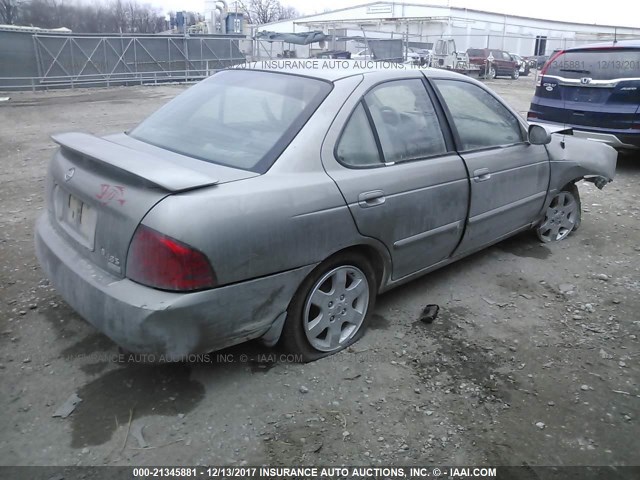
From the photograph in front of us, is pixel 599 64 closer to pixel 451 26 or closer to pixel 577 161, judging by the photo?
pixel 577 161

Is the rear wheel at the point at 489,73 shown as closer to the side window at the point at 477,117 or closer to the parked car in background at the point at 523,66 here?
the parked car in background at the point at 523,66

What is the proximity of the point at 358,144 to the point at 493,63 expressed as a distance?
29.5 metres

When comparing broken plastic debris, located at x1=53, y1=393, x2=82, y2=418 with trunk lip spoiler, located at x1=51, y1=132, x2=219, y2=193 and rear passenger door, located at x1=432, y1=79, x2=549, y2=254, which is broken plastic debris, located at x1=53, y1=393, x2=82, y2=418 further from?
rear passenger door, located at x1=432, y1=79, x2=549, y2=254

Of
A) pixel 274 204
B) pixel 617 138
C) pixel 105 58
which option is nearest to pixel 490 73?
pixel 105 58

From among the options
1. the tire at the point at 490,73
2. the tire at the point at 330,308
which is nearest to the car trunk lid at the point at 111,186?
the tire at the point at 330,308

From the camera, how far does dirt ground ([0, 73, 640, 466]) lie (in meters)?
2.49

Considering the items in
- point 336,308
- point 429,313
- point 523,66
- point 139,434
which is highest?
point 523,66

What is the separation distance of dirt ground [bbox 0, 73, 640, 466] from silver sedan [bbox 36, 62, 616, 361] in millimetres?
324

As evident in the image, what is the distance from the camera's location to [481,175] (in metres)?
3.80

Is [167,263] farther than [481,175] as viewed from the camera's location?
No

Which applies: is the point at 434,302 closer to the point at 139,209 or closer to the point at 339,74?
the point at 339,74

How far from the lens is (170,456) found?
2.41 meters

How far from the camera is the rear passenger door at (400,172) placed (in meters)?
3.02

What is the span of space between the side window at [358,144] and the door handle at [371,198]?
0.17 m
